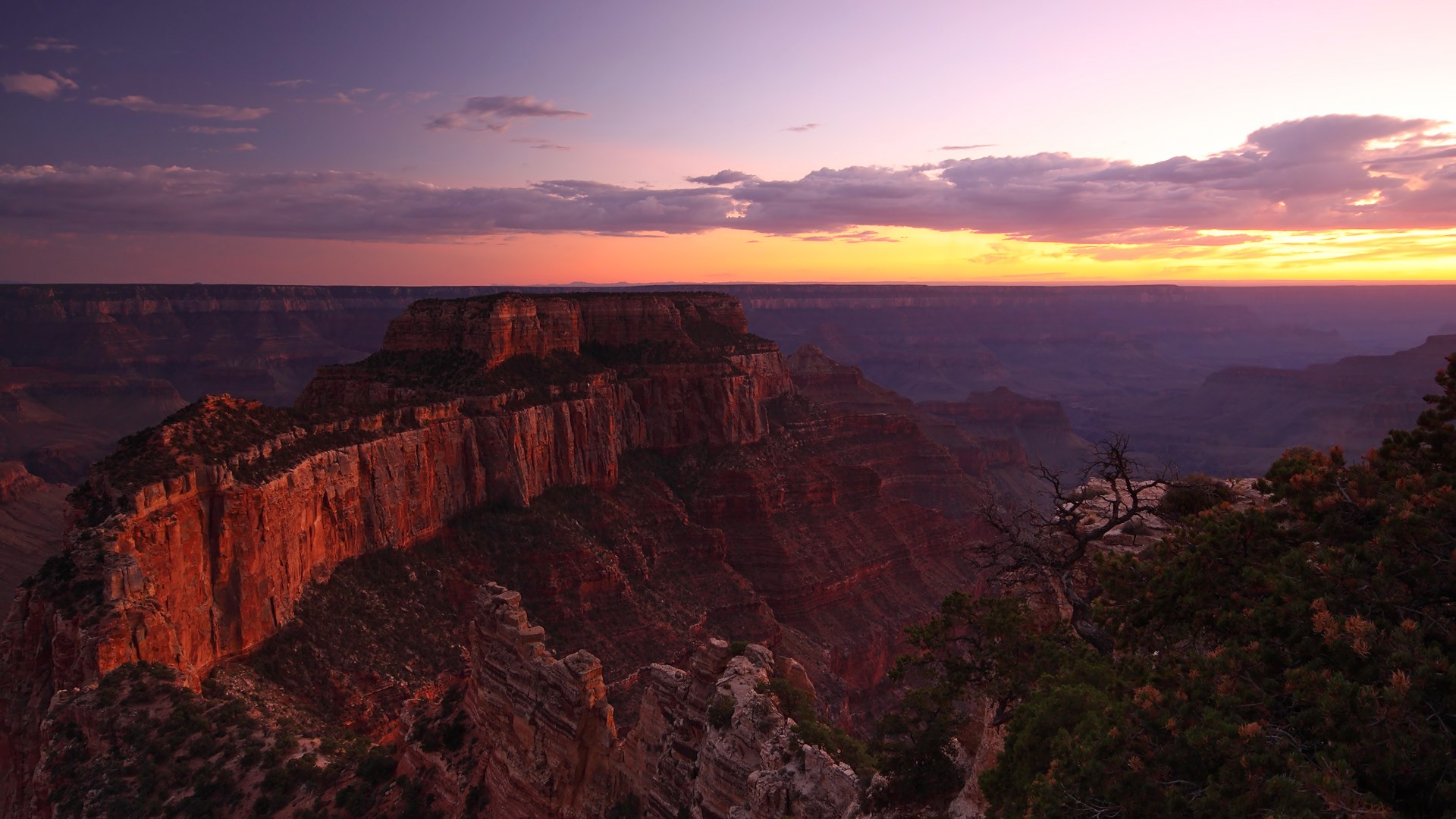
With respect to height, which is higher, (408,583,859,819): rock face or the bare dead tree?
the bare dead tree

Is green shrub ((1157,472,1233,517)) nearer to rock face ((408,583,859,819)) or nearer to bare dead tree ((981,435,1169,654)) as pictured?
bare dead tree ((981,435,1169,654))

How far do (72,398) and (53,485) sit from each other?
60735 mm

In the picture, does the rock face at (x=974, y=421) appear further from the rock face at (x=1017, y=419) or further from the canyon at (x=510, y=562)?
the canyon at (x=510, y=562)

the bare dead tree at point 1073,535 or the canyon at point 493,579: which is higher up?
the bare dead tree at point 1073,535

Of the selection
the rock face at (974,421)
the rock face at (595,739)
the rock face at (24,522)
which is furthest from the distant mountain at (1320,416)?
the rock face at (24,522)

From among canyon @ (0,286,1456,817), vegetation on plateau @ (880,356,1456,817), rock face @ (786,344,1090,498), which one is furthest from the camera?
rock face @ (786,344,1090,498)

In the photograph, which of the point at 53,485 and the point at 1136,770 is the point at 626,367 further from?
the point at 53,485

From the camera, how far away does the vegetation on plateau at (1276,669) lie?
895 centimetres

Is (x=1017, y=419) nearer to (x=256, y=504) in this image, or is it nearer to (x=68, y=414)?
(x=256, y=504)

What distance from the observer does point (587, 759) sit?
26.9 metres

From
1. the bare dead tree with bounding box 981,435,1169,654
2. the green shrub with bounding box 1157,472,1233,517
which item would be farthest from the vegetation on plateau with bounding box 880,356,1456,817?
the green shrub with bounding box 1157,472,1233,517

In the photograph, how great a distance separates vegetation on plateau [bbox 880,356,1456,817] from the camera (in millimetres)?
8945

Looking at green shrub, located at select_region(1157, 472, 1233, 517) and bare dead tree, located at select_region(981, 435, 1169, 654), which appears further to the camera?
green shrub, located at select_region(1157, 472, 1233, 517)

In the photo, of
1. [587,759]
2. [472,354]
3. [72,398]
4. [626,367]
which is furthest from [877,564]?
[72,398]
